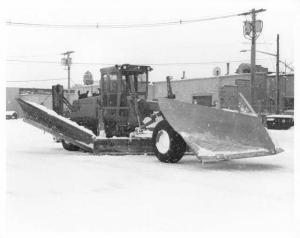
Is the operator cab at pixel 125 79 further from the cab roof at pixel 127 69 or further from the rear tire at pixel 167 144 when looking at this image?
the rear tire at pixel 167 144

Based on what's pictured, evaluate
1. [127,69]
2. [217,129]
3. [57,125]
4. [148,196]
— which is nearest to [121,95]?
[127,69]

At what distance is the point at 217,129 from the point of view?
364 inches

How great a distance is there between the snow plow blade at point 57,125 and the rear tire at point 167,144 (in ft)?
5.94

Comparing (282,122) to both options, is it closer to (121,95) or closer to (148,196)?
(121,95)

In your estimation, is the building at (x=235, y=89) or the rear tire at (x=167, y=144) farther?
the building at (x=235, y=89)

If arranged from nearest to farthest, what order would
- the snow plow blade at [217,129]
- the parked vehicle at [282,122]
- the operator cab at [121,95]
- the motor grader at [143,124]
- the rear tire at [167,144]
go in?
1. the snow plow blade at [217,129]
2. the motor grader at [143,124]
3. the rear tire at [167,144]
4. the operator cab at [121,95]
5. the parked vehicle at [282,122]

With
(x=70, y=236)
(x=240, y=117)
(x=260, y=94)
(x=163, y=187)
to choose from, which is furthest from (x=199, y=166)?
(x=260, y=94)

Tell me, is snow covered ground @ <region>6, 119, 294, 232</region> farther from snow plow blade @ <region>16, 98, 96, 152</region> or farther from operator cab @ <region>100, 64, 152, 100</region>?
operator cab @ <region>100, 64, 152, 100</region>

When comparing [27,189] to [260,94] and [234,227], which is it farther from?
[260,94]

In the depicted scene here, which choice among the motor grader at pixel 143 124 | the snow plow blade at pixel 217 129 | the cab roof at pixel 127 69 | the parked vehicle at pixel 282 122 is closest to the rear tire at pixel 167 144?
the motor grader at pixel 143 124

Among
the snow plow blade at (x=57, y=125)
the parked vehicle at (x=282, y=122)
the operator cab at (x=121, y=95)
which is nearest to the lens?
the snow plow blade at (x=57, y=125)

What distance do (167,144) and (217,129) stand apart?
1.06 meters

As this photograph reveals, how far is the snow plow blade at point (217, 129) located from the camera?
8875 millimetres

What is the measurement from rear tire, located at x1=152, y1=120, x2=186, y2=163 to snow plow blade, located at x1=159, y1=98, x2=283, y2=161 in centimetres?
33
